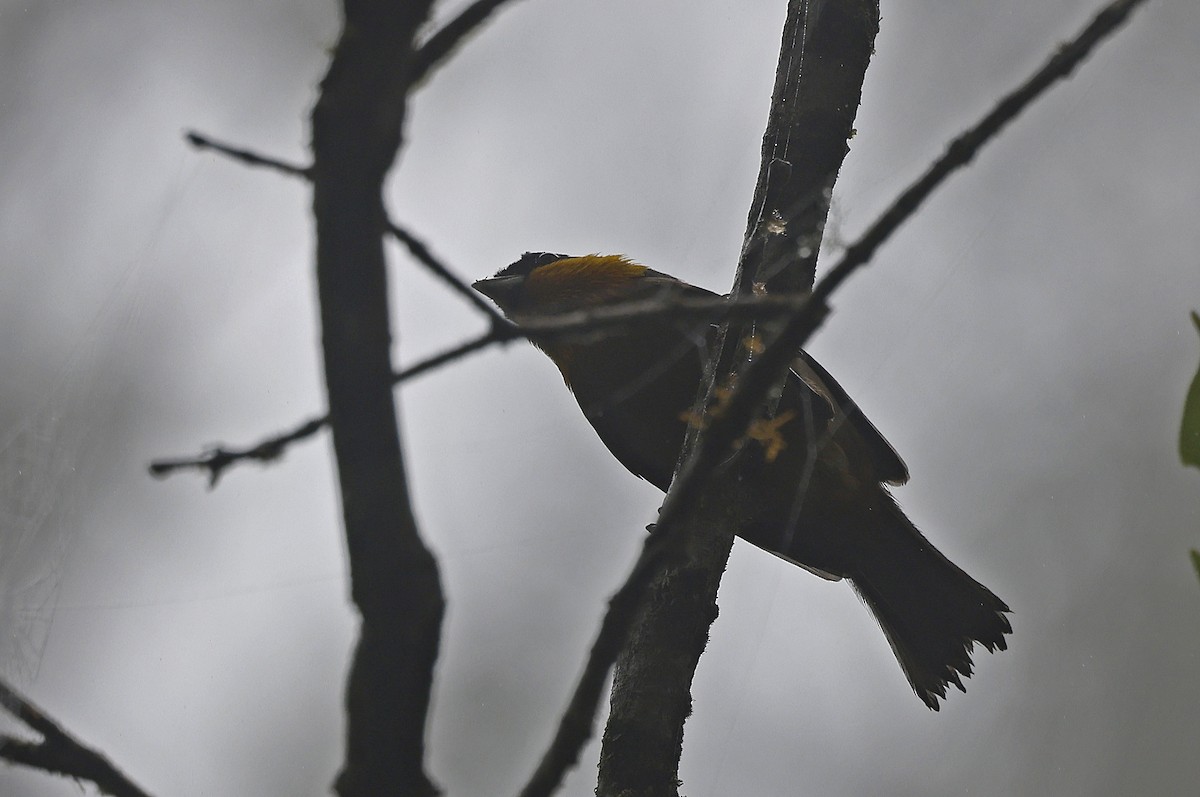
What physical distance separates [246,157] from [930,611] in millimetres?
1846

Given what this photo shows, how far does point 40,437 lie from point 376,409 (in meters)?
1.09

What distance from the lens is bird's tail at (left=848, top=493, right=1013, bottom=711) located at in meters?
2.12

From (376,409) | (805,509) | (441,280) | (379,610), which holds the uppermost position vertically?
(805,509)

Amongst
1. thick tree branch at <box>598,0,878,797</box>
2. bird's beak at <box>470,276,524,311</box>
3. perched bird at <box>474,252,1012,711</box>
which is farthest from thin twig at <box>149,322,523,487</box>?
bird's beak at <box>470,276,524,311</box>

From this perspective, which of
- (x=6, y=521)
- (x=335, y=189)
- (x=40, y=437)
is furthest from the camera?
(x=40, y=437)

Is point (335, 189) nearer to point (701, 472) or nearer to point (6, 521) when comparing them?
point (701, 472)

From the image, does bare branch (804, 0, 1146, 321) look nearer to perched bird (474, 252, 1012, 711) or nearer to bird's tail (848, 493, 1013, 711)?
perched bird (474, 252, 1012, 711)

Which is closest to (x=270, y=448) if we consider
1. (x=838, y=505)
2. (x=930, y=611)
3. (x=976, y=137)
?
(x=976, y=137)

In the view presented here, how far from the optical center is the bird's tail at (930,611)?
2.12m

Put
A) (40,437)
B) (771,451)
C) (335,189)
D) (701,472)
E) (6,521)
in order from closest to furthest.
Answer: (335,189) < (701,472) < (771,451) < (6,521) < (40,437)

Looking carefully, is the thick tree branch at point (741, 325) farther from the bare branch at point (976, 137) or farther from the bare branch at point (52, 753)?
the bare branch at point (52, 753)

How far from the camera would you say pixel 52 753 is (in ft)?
2.64

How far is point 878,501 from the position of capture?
2.13 m

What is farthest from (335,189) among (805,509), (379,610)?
(805,509)
